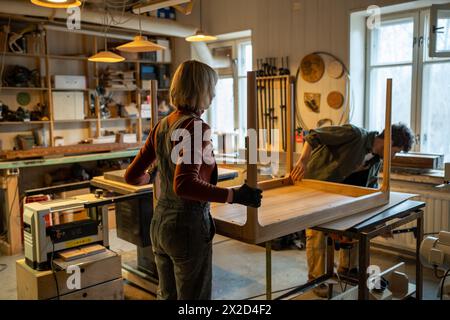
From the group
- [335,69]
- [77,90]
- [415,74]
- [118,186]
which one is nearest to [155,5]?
[77,90]

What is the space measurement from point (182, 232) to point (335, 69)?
10.2 feet

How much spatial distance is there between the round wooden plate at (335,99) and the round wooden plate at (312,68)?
0.76 ft

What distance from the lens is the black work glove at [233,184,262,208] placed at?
5.24ft

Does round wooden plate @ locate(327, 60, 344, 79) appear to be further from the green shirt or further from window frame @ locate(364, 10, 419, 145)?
the green shirt

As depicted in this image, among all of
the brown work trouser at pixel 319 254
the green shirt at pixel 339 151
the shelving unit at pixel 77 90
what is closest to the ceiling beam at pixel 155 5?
the shelving unit at pixel 77 90

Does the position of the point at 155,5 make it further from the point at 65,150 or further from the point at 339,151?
the point at 339,151

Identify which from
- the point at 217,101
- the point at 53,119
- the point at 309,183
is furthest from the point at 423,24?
the point at 53,119

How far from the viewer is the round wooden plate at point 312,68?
4.39 m

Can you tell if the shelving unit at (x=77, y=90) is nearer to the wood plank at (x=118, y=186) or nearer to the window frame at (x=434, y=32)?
the wood plank at (x=118, y=186)

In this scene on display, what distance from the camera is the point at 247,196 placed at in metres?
1.61

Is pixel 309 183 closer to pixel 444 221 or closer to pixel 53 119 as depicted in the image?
pixel 444 221

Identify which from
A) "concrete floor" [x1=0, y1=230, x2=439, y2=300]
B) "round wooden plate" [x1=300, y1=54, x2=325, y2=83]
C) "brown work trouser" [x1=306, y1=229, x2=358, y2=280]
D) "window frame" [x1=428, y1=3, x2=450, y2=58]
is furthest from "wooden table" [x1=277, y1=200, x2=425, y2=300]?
"round wooden plate" [x1=300, y1=54, x2=325, y2=83]
